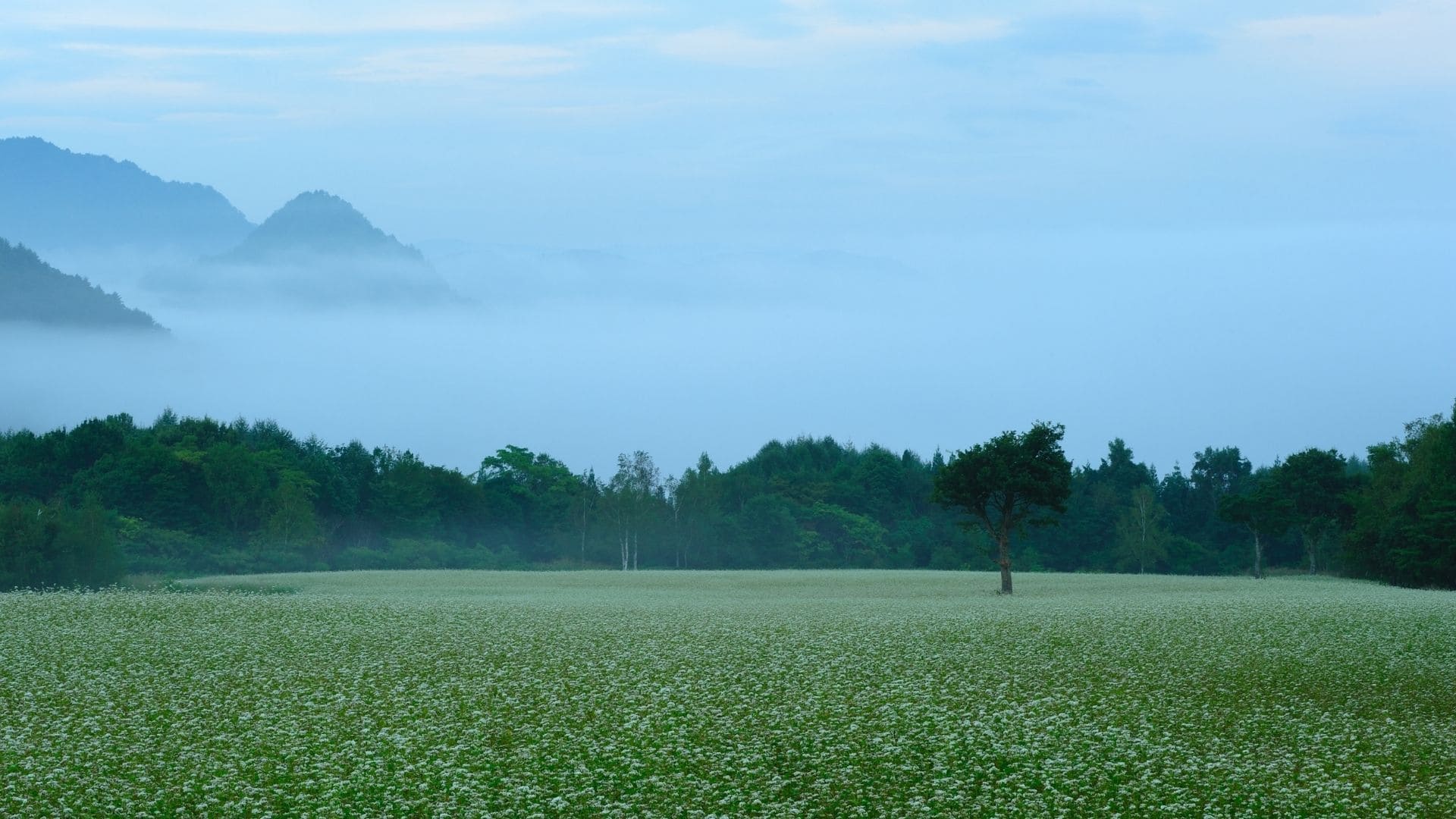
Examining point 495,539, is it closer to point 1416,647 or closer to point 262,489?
point 262,489

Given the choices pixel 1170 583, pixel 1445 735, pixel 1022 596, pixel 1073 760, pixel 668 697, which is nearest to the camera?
pixel 1073 760

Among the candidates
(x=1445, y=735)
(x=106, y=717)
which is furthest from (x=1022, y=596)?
(x=106, y=717)

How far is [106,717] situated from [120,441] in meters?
94.4

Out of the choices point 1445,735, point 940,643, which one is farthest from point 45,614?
point 1445,735

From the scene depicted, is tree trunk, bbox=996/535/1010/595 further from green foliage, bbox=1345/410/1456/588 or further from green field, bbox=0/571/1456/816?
green foliage, bbox=1345/410/1456/588

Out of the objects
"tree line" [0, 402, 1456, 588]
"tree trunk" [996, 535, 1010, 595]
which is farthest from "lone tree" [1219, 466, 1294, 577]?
"tree trunk" [996, 535, 1010, 595]

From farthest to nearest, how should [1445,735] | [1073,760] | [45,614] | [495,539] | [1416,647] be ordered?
[495,539], [45,614], [1416,647], [1445,735], [1073,760]

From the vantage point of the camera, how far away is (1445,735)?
68.1ft

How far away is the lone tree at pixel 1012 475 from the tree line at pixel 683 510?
83.9 ft

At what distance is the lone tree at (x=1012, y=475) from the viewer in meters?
58.2

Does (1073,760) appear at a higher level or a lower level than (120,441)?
lower

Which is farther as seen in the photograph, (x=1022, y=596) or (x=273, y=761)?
(x=1022, y=596)

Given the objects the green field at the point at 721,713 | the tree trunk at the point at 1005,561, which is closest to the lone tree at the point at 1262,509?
the tree trunk at the point at 1005,561

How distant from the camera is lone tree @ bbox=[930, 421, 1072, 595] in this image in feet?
191
